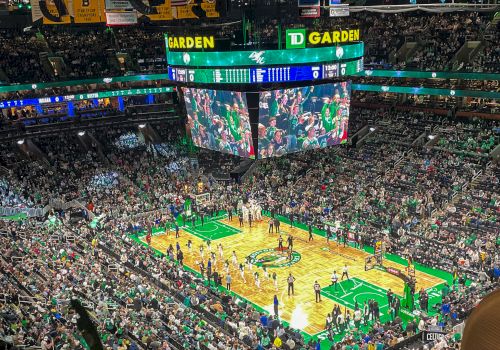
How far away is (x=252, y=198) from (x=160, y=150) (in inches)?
502

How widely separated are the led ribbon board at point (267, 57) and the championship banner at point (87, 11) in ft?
18.5

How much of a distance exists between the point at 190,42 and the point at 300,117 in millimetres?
8240

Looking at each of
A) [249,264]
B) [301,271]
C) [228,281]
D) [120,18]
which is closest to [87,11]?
[120,18]

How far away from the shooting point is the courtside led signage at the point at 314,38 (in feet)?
109

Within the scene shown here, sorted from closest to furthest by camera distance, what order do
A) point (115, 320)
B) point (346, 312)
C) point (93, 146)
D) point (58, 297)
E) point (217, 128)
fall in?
point (115, 320)
point (58, 297)
point (346, 312)
point (217, 128)
point (93, 146)

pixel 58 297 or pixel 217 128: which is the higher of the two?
pixel 217 128

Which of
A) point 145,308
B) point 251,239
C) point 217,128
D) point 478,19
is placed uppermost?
point 478,19

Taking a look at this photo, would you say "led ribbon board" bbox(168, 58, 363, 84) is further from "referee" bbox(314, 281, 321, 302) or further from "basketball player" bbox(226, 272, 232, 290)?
"referee" bbox(314, 281, 321, 302)

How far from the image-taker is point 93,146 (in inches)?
1885

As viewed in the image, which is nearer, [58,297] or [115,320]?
[115,320]

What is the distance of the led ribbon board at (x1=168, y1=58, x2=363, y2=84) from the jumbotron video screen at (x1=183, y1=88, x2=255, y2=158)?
1.28 metres

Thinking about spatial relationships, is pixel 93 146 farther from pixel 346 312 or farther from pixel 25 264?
pixel 346 312

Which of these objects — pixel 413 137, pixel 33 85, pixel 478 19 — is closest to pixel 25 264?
pixel 33 85

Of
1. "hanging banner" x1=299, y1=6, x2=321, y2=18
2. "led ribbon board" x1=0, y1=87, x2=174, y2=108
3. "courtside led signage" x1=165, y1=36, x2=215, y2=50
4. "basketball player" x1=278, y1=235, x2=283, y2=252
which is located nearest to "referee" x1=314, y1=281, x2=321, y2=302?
"basketball player" x1=278, y1=235, x2=283, y2=252
